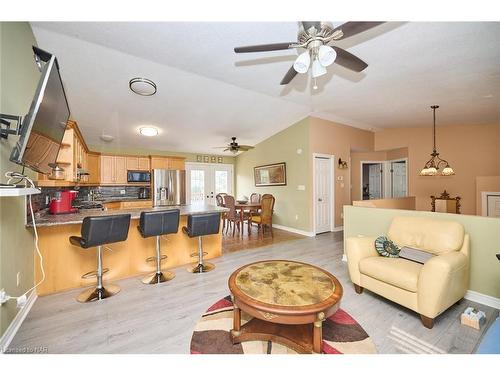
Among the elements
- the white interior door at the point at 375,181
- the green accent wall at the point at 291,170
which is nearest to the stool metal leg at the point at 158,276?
the green accent wall at the point at 291,170

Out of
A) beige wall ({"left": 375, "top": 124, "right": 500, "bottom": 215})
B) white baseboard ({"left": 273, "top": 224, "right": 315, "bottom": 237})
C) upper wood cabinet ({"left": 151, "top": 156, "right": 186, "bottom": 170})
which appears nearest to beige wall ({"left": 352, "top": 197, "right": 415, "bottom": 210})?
beige wall ({"left": 375, "top": 124, "right": 500, "bottom": 215})

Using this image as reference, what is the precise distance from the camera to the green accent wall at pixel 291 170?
17.3 ft

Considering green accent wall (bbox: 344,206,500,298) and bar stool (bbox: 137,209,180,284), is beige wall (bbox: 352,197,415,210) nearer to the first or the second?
green accent wall (bbox: 344,206,500,298)

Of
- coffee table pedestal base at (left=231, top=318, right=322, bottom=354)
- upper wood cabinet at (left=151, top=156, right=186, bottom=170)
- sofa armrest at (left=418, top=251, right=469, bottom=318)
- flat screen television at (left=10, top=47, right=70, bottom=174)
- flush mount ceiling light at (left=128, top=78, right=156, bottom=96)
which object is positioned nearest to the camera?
flat screen television at (left=10, top=47, right=70, bottom=174)

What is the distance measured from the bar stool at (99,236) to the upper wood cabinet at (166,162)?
387 cm

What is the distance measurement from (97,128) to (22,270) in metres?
3.66

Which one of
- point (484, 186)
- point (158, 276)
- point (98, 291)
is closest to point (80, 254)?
point (98, 291)

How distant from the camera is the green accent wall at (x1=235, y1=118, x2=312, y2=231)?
17.3ft

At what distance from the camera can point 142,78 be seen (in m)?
3.22

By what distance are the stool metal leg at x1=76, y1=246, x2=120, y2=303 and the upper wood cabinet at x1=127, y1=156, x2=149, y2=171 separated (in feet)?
12.7

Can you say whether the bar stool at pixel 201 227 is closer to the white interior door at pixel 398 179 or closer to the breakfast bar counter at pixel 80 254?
the breakfast bar counter at pixel 80 254
